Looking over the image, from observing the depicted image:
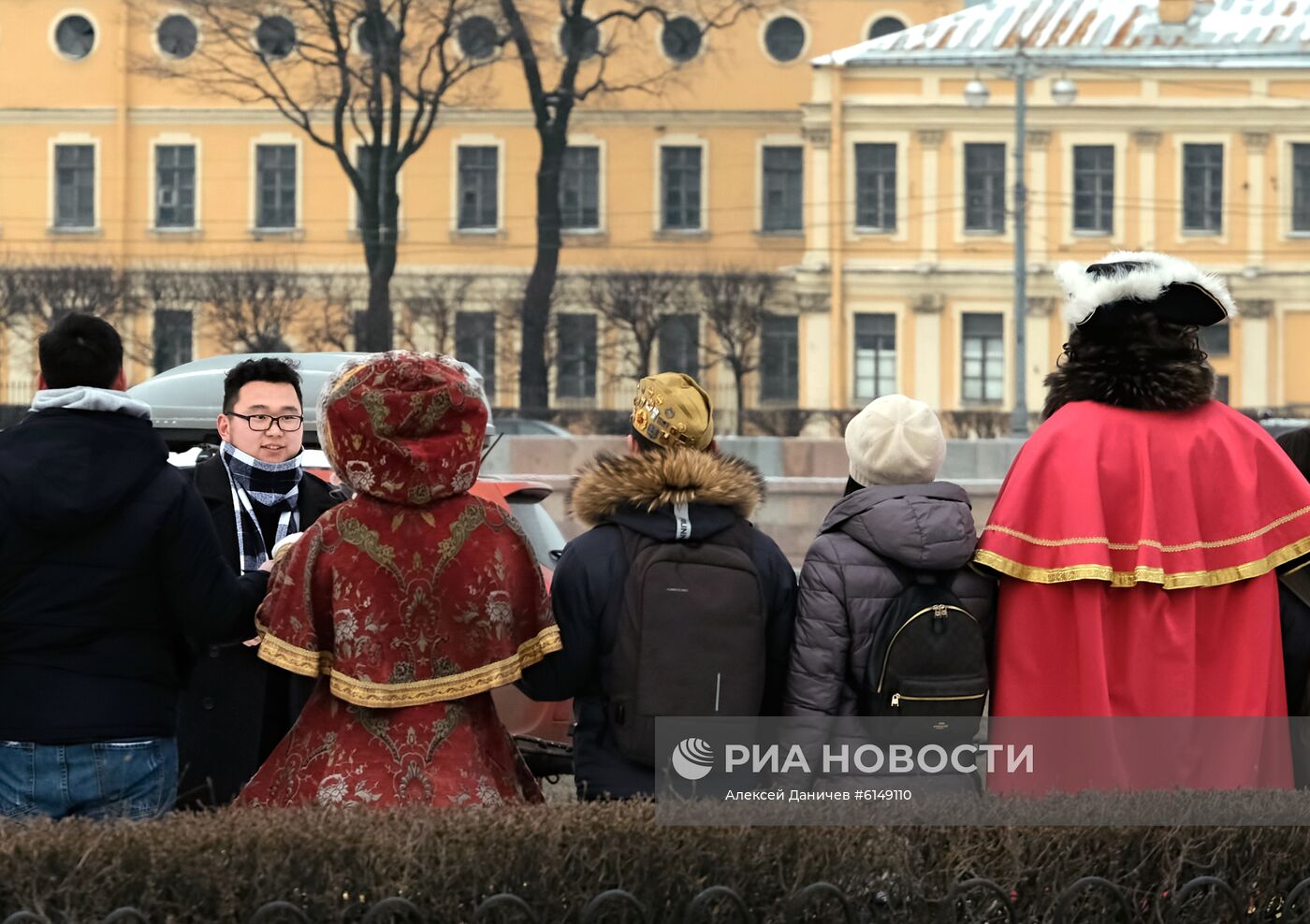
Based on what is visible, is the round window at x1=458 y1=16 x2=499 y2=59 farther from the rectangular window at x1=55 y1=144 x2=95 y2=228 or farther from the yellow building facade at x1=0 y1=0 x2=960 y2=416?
the rectangular window at x1=55 y1=144 x2=95 y2=228

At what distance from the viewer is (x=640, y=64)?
46312mm

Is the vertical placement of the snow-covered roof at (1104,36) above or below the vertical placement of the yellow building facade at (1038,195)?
above

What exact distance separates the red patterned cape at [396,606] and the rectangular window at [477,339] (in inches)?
1506

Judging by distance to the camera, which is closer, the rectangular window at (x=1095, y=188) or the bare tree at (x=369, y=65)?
the bare tree at (x=369, y=65)

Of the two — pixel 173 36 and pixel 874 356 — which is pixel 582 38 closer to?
pixel 874 356

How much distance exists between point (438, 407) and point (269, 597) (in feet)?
1.71

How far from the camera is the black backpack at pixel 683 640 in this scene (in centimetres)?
410

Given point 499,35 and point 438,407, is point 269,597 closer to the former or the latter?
point 438,407

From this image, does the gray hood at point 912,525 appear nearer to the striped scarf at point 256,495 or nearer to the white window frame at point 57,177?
the striped scarf at point 256,495

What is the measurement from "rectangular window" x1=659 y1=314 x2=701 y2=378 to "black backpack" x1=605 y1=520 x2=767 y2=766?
1484 inches

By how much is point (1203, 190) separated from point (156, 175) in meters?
25.0

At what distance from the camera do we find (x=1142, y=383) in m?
4.43

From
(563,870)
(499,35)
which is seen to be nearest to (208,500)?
(563,870)

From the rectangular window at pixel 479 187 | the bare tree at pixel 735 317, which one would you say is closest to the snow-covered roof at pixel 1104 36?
the bare tree at pixel 735 317
